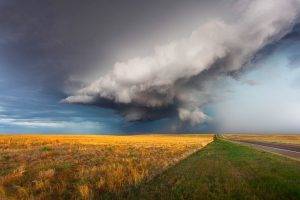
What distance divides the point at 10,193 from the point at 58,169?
23.1ft

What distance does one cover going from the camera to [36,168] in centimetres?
2061

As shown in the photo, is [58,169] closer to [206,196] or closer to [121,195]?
[121,195]

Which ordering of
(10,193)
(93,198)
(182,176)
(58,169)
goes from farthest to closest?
(58,169)
(182,176)
(10,193)
(93,198)

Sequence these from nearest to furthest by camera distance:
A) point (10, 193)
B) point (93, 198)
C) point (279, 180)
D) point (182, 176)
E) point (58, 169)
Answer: point (93, 198), point (10, 193), point (279, 180), point (182, 176), point (58, 169)

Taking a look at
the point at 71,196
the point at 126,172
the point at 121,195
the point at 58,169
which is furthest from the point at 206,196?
the point at 58,169

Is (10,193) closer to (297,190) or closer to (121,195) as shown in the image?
(121,195)

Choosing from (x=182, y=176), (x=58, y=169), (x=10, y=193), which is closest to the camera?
(x=10, y=193)

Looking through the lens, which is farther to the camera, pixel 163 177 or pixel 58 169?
pixel 58 169

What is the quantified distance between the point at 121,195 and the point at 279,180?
8.27 meters

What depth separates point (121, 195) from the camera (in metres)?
12.9

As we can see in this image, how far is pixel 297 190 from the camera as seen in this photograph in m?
13.8

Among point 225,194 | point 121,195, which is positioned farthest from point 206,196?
point 121,195

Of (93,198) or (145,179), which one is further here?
(145,179)

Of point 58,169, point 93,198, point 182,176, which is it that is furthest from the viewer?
point 58,169
